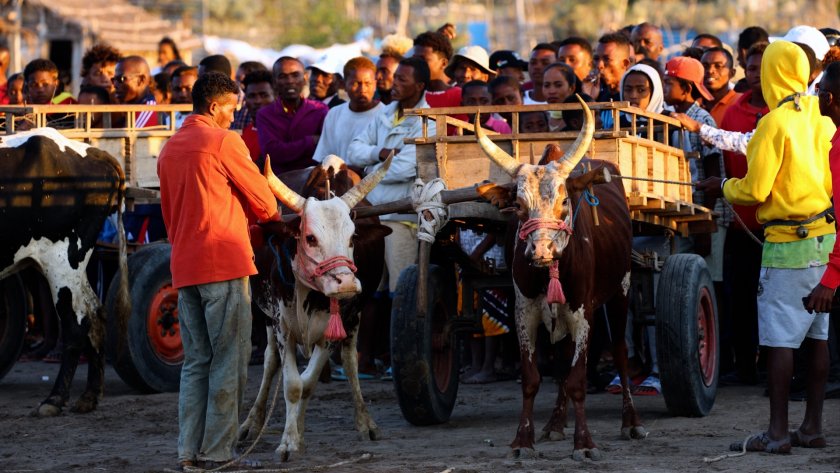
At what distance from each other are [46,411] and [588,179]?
14.8 ft

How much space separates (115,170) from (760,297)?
492cm

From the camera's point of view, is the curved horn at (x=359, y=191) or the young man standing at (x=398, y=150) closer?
the curved horn at (x=359, y=191)

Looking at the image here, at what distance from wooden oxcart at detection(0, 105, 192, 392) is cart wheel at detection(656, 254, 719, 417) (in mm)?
4075

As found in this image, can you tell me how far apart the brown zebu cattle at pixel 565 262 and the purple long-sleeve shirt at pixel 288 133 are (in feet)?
11.7

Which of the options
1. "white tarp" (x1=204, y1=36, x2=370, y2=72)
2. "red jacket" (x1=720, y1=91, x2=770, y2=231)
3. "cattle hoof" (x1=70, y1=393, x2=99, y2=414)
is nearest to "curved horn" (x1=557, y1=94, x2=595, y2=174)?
"red jacket" (x1=720, y1=91, x2=770, y2=231)

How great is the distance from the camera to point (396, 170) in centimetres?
1023

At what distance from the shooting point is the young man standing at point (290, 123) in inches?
442

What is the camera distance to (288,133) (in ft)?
37.3

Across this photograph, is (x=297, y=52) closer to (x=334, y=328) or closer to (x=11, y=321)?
(x=11, y=321)

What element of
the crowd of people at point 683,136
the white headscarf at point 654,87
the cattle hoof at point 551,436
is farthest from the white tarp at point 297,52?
the cattle hoof at point 551,436

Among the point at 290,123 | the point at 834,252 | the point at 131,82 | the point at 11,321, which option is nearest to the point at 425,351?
the point at 834,252

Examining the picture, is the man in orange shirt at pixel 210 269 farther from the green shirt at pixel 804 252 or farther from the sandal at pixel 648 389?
the sandal at pixel 648 389

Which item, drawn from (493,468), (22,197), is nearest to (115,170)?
(22,197)

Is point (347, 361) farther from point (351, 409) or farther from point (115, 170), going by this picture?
point (115, 170)
